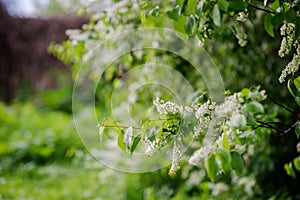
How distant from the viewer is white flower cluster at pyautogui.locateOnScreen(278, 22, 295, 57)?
1.10 meters

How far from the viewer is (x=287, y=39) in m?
1.11

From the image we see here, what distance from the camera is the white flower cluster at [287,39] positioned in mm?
1104

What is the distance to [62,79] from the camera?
8.41 meters

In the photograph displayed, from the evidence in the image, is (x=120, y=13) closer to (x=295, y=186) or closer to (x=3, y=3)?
(x=295, y=186)

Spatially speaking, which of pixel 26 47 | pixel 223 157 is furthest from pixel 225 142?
pixel 26 47

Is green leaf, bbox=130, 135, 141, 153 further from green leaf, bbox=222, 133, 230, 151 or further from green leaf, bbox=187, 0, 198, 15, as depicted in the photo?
green leaf, bbox=187, 0, 198, 15

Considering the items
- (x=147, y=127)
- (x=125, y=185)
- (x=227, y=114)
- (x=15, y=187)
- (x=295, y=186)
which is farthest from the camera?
(x=15, y=187)

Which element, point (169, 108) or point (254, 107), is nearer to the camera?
point (254, 107)

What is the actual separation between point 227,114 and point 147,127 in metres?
0.24

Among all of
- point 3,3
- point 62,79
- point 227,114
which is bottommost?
point 227,114

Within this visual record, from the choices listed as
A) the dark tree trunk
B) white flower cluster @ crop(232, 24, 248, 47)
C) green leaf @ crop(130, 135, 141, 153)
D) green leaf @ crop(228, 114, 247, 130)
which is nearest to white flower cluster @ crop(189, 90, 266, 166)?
green leaf @ crop(228, 114, 247, 130)

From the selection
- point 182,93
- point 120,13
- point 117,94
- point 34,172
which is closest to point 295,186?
point 182,93

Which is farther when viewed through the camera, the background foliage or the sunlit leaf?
the background foliage

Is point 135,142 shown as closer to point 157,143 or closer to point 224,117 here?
point 157,143
